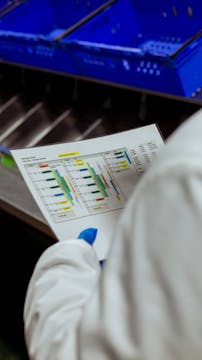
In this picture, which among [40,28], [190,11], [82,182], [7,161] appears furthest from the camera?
[40,28]

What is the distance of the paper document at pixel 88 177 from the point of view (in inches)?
49.6

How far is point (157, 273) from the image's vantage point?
683 mm

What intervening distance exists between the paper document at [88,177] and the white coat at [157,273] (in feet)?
1.51

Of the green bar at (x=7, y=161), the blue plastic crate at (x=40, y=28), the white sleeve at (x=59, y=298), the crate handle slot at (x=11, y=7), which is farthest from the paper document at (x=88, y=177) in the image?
the crate handle slot at (x=11, y=7)

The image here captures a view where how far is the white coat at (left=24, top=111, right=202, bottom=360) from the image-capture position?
2.15 feet

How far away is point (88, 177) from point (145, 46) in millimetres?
1273

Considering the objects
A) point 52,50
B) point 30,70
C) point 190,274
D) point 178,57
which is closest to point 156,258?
point 190,274

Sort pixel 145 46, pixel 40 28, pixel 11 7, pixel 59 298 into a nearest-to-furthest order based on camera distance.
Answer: pixel 59 298 < pixel 145 46 < pixel 11 7 < pixel 40 28

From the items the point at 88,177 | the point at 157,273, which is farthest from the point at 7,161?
the point at 157,273

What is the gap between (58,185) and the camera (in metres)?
1.31

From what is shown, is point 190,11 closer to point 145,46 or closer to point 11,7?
point 145,46

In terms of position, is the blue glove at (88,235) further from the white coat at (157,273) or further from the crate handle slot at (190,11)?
the crate handle slot at (190,11)

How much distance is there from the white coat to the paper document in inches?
18.1

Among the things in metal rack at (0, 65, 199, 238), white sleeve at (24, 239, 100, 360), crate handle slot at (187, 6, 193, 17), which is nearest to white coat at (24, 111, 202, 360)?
white sleeve at (24, 239, 100, 360)
